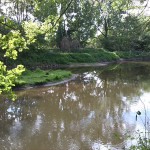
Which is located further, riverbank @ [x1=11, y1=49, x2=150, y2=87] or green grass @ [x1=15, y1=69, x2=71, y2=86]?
riverbank @ [x1=11, y1=49, x2=150, y2=87]

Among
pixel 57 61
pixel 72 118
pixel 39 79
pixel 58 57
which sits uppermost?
pixel 58 57

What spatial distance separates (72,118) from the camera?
13.2 m

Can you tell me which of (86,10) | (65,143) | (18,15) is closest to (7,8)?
(18,15)

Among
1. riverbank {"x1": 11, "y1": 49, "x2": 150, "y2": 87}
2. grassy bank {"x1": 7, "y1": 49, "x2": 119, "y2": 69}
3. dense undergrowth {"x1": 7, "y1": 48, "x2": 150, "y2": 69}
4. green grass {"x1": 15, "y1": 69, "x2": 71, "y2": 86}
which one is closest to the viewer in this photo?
green grass {"x1": 15, "y1": 69, "x2": 71, "y2": 86}

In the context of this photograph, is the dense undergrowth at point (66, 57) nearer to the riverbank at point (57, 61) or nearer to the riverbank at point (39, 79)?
the riverbank at point (57, 61)

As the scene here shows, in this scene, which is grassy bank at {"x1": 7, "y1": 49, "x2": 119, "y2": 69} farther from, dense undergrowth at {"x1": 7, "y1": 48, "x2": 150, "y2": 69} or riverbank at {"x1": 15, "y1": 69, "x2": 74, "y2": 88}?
riverbank at {"x1": 15, "y1": 69, "x2": 74, "y2": 88}

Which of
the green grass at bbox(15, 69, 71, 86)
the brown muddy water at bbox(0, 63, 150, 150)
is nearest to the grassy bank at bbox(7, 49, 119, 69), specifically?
the green grass at bbox(15, 69, 71, 86)

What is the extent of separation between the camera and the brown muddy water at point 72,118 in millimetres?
9927

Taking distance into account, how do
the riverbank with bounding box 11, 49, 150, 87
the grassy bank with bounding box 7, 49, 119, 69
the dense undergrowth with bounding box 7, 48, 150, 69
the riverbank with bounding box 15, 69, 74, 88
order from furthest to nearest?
1. the dense undergrowth with bounding box 7, 48, 150, 69
2. the grassy bank with bounding box 7, 49, 119, 69
3. the riverbank with bounding box 11, 49, 150, 87
4. the riverbank with bounding box 15, 69, 74, 88

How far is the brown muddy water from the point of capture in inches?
391

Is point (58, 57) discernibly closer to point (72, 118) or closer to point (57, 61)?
point (57, 61)

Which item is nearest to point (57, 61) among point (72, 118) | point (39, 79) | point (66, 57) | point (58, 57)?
point (58, 57)

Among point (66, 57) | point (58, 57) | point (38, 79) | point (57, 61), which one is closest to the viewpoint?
point (38, 79)

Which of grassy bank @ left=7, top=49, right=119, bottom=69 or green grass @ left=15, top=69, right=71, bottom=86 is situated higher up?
grassy bank @ left=7, top=49, right=119, bottom=69
